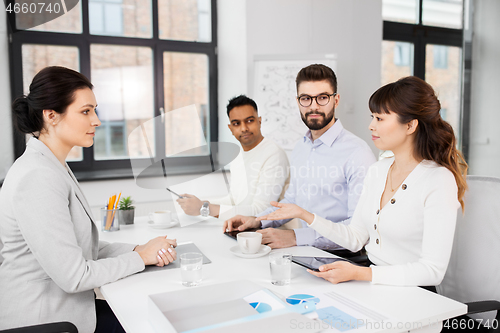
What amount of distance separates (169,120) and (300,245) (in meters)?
2.72

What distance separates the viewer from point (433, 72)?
4.61 meters

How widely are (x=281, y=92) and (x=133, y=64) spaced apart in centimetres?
145

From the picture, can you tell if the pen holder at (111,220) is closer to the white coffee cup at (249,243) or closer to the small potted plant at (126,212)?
the small potted plant at (126,212)

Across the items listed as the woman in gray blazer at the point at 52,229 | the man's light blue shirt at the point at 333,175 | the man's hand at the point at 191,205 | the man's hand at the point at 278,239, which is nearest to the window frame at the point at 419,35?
the man's light blue shirt at the point at 333,175

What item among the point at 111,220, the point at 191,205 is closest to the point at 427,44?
the point at 191,205

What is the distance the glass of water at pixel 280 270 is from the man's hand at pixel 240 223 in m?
0.59

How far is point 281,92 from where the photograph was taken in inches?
151

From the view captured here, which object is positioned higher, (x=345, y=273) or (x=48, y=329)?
(x=345, y=273)

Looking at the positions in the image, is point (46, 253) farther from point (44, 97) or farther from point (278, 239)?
point (278, 239)

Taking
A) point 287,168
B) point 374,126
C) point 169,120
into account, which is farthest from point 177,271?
point 169,120

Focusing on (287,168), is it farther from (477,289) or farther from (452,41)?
(452,41)

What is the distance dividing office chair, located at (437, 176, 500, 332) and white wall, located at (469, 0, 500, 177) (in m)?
2.21

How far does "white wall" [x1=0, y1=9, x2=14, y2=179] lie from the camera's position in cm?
317

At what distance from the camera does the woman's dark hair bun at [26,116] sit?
136 centimetres
